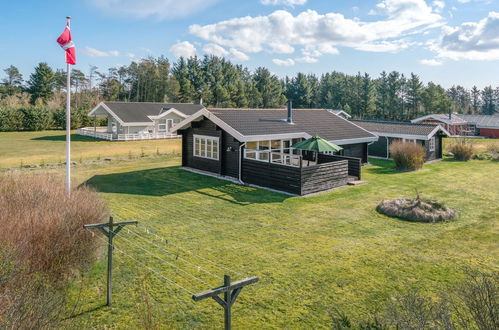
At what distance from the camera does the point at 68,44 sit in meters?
11.1

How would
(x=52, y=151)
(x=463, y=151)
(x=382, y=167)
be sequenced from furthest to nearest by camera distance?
(x=52, y=151)
(x=463, y=151)
(x=382, y=167)

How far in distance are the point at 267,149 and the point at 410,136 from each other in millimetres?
12419

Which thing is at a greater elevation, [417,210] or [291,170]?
[291,170]

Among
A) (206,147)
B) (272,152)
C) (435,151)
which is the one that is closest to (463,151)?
(435,151)

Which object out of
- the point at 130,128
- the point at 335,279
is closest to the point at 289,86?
the point at 130,128

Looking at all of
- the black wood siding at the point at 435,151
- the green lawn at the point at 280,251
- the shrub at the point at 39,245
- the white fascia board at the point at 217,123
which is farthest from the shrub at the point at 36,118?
the black wood siding at the point at 435,151

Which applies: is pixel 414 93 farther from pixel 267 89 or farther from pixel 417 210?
pixel 417 210

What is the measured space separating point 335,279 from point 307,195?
7793mm

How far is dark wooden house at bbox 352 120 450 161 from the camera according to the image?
26109 mm

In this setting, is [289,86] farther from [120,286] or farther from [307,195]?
[120,286]

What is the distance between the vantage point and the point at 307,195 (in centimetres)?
1543

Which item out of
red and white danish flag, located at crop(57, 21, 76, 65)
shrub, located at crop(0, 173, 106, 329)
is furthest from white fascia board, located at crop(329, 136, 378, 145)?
shrub, located at crop(0, 173, 106, 329)

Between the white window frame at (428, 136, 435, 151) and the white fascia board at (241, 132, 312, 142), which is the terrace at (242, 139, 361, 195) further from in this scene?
the white window frame at (428, 136, 435, 151)

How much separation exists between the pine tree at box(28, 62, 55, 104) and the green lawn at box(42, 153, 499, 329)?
59.0m
